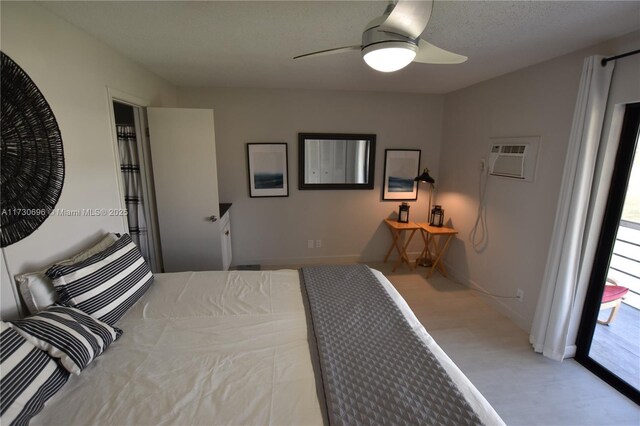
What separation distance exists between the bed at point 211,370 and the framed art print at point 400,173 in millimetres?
2211

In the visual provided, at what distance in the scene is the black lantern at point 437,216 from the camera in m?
3.64

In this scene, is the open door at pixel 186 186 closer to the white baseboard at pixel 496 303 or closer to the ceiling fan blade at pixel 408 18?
the ceiling fan blade at pixel 408 18

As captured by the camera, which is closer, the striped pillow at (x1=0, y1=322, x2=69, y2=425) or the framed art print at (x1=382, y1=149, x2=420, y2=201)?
the striped pillow at (x1=0, y1=322, x2=69, y2=425)

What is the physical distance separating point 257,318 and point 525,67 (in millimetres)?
2986

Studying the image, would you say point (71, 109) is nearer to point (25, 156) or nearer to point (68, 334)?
point (25, 156)

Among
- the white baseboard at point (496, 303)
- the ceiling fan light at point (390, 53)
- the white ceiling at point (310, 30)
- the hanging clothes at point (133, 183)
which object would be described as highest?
the white ceiling at point (310, 30)

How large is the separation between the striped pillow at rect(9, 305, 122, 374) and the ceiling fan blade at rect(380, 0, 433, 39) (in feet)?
6.00

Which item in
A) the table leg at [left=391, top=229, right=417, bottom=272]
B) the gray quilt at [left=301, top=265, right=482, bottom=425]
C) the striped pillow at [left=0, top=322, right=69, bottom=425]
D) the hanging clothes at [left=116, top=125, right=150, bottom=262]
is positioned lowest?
the table leg at [left=391, top=229, right=417, bottom=272]

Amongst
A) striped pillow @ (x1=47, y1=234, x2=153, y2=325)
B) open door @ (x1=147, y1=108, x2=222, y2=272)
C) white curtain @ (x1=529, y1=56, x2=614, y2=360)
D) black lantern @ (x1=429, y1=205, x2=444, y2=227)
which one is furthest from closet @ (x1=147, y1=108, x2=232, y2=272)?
white curtain @ (x1=529, y1=56, x2=614, y2=360)

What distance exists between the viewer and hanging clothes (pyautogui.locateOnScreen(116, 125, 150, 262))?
105 inches

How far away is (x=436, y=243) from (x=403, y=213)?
601mm

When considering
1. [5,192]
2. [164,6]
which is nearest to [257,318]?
[5,192]

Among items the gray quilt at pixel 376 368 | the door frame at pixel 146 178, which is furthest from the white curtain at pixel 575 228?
the door frame at pixel 146 178

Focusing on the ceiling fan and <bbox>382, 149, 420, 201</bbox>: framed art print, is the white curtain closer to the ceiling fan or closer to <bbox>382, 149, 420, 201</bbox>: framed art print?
the ceiling fan
